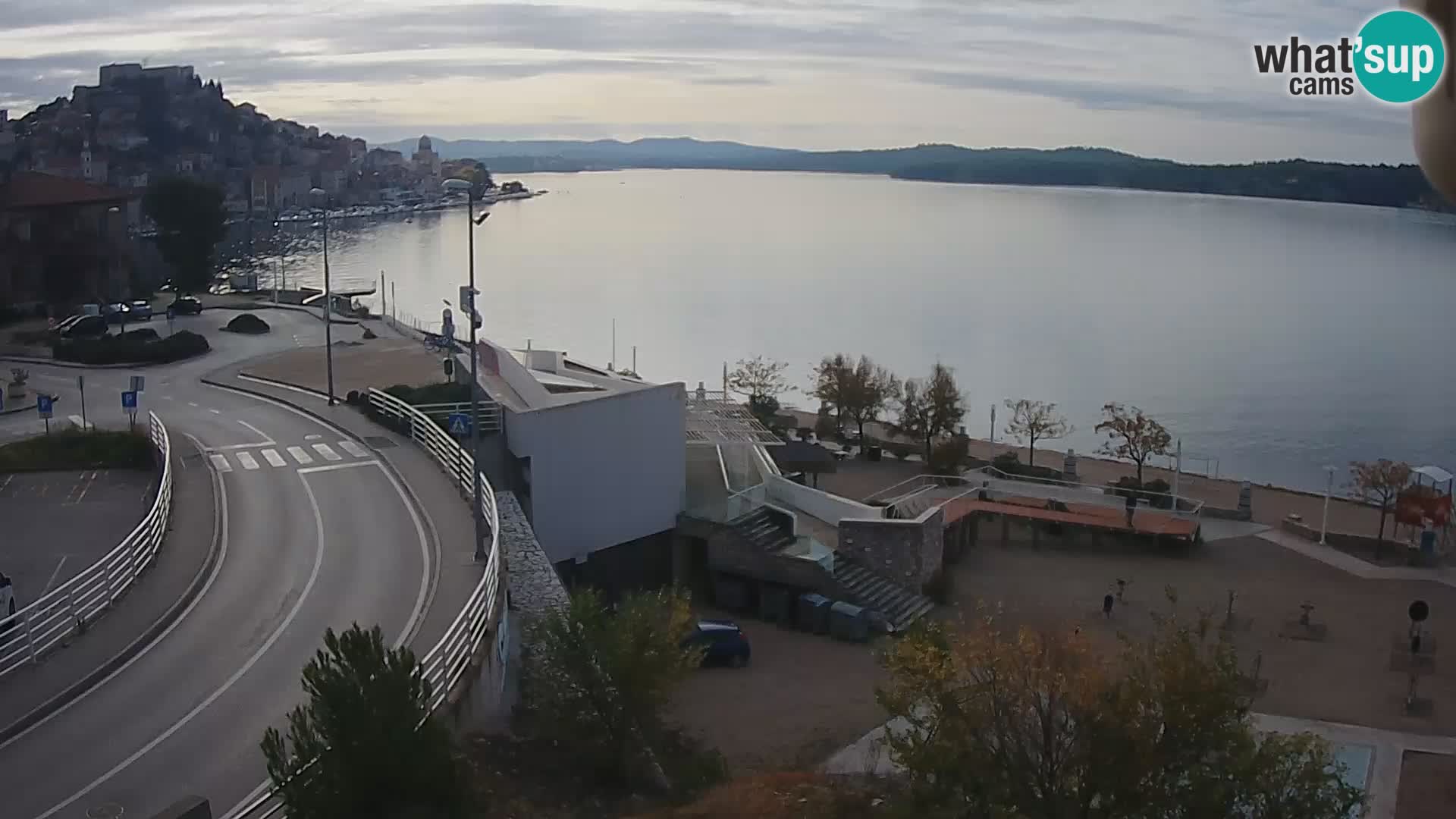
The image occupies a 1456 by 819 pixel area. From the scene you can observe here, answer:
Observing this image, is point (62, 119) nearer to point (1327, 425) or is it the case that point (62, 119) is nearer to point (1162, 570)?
point (1327, 425)

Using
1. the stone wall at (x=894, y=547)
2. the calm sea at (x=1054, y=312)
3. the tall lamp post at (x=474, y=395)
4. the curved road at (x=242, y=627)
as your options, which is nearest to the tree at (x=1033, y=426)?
the calm sea at (x=1054, y=312)

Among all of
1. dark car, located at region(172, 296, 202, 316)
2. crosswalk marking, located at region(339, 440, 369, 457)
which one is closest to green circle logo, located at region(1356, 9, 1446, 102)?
crosswalk marking, located at region(339, 440, 369, 457)

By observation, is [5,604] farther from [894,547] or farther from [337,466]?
[894,547]

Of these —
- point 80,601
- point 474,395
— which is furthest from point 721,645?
point 80,601

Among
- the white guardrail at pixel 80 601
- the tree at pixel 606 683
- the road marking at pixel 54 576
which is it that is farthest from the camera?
the road marking at pixel 54 576

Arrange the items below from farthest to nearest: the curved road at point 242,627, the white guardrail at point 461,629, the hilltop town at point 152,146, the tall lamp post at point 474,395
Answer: the hilltop town at point 152,146 → the tall lamp post at point 474,395 → the curved road at point 242,627 → the white guardrail at point 461,629

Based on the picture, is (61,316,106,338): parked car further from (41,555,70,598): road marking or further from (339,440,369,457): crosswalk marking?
(41,555,70,598): road marking

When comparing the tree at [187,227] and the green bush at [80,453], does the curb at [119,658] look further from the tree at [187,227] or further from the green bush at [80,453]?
the tree at [187,227]
